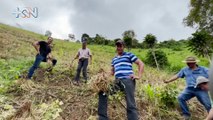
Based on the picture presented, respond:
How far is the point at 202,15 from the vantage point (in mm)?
18578

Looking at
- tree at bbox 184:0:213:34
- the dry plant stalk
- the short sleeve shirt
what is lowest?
the dry plant stalk

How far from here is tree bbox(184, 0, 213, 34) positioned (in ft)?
60.7

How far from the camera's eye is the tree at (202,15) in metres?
18.5

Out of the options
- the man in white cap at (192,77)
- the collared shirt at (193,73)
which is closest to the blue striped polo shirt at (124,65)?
the man in white cap at (192,77)

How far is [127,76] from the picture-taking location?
4.61m

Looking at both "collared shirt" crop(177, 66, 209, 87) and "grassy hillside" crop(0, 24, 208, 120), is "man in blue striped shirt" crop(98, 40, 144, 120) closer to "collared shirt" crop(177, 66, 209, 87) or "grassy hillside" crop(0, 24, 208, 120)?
"grassy hillside" crop(0, 24, 208, 120)

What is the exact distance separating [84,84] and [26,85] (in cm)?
149

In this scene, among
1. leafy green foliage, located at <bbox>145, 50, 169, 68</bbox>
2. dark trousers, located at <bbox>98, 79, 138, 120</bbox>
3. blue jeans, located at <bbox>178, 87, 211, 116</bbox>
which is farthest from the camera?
leafy green foliage, located at <bbox>145, 50, 169, 68</bbox>

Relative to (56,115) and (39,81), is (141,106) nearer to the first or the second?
(56,115)

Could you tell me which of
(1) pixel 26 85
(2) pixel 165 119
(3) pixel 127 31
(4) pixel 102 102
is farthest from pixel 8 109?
(3) pixel 127 31

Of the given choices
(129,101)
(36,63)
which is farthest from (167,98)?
(36,63)

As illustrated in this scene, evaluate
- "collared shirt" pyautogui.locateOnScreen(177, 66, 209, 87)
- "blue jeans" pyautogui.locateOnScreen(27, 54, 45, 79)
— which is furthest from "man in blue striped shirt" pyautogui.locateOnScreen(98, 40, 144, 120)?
"blue jeans" pyautogui.locateOnScreen(27, 54, 45, 79)

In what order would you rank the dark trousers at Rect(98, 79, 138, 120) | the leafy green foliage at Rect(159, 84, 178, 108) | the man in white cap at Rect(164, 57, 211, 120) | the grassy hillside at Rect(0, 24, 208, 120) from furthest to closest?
the leafy green foliage at Rect(159, 84, 178, 108)
the grassy hillside at Rect(0, 24, 208, 120)
the man in white cap at Rect(164, 57, 211, 120)
the dark trousers at Rect(98, 79, 138, 120)

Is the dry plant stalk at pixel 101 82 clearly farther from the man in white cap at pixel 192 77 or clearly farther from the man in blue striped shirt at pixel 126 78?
the man in white cap at pixel 192 77
